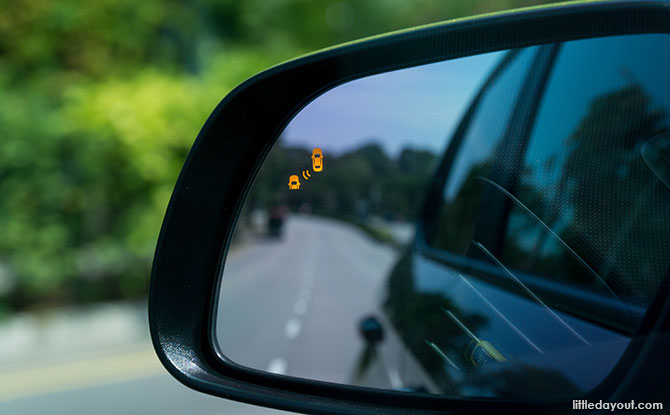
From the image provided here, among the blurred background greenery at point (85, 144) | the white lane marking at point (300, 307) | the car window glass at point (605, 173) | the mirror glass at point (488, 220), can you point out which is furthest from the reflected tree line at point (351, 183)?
the blurred background greenery at point (85, 144)

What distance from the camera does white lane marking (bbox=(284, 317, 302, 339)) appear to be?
10.4ft

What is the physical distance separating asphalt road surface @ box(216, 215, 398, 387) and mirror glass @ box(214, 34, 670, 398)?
0.02 meters

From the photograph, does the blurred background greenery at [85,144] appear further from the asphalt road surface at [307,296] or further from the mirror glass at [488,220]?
the mirror glass at [488,220]

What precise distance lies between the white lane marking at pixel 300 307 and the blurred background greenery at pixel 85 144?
526 centimetres

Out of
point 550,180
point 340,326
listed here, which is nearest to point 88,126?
point 340,326

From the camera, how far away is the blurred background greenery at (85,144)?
330 inches

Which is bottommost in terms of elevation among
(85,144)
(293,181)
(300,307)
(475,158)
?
(300,307)

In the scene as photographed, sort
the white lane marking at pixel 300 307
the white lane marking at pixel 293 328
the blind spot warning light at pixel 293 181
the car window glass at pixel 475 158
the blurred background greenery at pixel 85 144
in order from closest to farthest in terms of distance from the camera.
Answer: the blind spot warning light at pixel 293 181
the car window glass at pixel 475 158
the white lane marking at pixel 293 328
the white lane marking at pixel 300 307
the blurred background greenery at pixel 85 144

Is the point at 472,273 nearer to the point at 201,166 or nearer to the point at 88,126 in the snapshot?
the point at 201,166

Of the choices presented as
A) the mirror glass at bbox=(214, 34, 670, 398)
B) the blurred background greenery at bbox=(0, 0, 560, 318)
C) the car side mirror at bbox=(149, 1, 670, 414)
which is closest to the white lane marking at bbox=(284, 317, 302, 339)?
the mirror glass at bbox=(214, 34, 670, 398)

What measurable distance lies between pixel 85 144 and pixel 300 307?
6374 millimetres

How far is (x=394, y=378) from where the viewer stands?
218cm

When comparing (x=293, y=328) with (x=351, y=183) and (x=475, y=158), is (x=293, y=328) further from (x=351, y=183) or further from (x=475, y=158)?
(x=475, y=158)

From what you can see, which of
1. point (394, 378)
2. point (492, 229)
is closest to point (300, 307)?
point (394, 378)
